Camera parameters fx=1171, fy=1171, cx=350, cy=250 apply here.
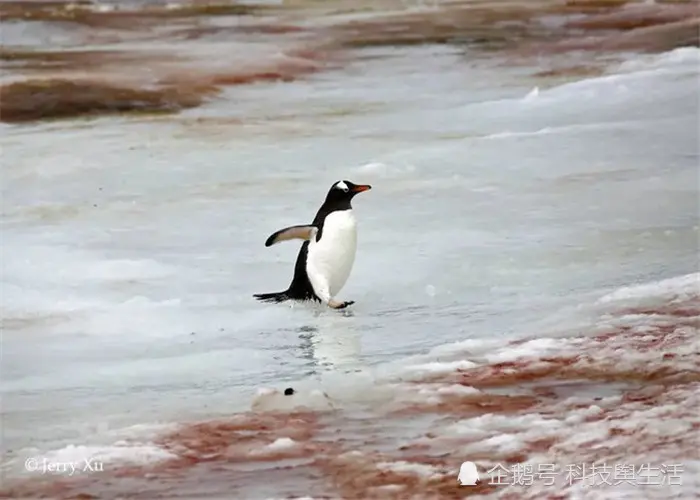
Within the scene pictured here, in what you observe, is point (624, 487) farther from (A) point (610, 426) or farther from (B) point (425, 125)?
(B) point (425, 125)

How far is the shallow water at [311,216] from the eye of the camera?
5.13 ft

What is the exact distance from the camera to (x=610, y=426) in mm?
1516

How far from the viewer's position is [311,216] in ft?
5.65

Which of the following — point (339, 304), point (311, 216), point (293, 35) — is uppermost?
point (293, 35)

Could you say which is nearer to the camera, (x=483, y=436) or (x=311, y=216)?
(x=483, y=436)

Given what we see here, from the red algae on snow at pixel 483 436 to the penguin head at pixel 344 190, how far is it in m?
0.28

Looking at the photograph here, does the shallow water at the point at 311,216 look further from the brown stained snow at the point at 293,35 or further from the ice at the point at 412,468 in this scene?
the ice at the point at 412,468

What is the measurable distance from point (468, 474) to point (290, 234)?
1.50 ft

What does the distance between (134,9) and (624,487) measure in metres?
1.08

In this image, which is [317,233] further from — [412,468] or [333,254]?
[412,468]

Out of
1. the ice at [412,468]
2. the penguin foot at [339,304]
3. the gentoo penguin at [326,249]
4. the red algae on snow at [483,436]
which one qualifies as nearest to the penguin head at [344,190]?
the gentoo penguin at [326,249]

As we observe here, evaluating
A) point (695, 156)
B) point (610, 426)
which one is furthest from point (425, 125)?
point (610, 426)

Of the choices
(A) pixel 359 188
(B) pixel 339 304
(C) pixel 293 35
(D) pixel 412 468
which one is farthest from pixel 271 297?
(C) pixel 293 35

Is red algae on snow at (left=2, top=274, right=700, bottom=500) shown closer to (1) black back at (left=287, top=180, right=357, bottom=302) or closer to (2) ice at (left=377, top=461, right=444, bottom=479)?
(2) ice at (left=377, top=461, right=444, bottom=479)
